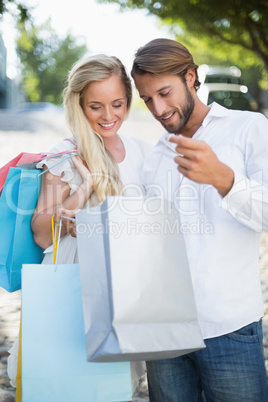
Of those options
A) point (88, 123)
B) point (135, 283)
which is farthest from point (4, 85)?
point (135, 283)

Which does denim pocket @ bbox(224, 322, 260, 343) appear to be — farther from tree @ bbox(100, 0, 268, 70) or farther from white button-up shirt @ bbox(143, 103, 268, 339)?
tree @ bbox(100, 0, 268, 70)

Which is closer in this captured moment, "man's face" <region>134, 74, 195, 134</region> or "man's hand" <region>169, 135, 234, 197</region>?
"man's hand" <region>169, 135, 234, 197</region>

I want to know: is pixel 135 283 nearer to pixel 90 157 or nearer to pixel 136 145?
pixel 90 157

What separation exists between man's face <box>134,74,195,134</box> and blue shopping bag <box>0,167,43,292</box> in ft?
2.01

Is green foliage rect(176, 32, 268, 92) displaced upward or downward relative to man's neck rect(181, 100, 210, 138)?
upward

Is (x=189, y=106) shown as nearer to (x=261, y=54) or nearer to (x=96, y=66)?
(x=96, y=66)

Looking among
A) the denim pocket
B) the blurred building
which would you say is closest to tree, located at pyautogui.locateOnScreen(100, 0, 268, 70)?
the denim pocket

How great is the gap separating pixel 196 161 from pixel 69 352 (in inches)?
33.4

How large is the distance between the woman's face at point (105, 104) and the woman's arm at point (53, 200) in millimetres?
275

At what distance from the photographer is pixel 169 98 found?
2.10m

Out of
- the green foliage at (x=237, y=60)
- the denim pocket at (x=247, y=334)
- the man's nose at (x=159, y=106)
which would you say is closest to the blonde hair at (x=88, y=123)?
the man's nose at (x=159, y=106)

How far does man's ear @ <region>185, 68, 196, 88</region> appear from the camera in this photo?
7.14 feet

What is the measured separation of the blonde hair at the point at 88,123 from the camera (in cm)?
218

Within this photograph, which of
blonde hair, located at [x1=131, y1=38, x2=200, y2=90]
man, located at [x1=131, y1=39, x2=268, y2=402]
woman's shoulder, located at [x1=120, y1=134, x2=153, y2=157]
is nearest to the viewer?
man, located at [x1=131, y1=39, x2=268, y2=402]
